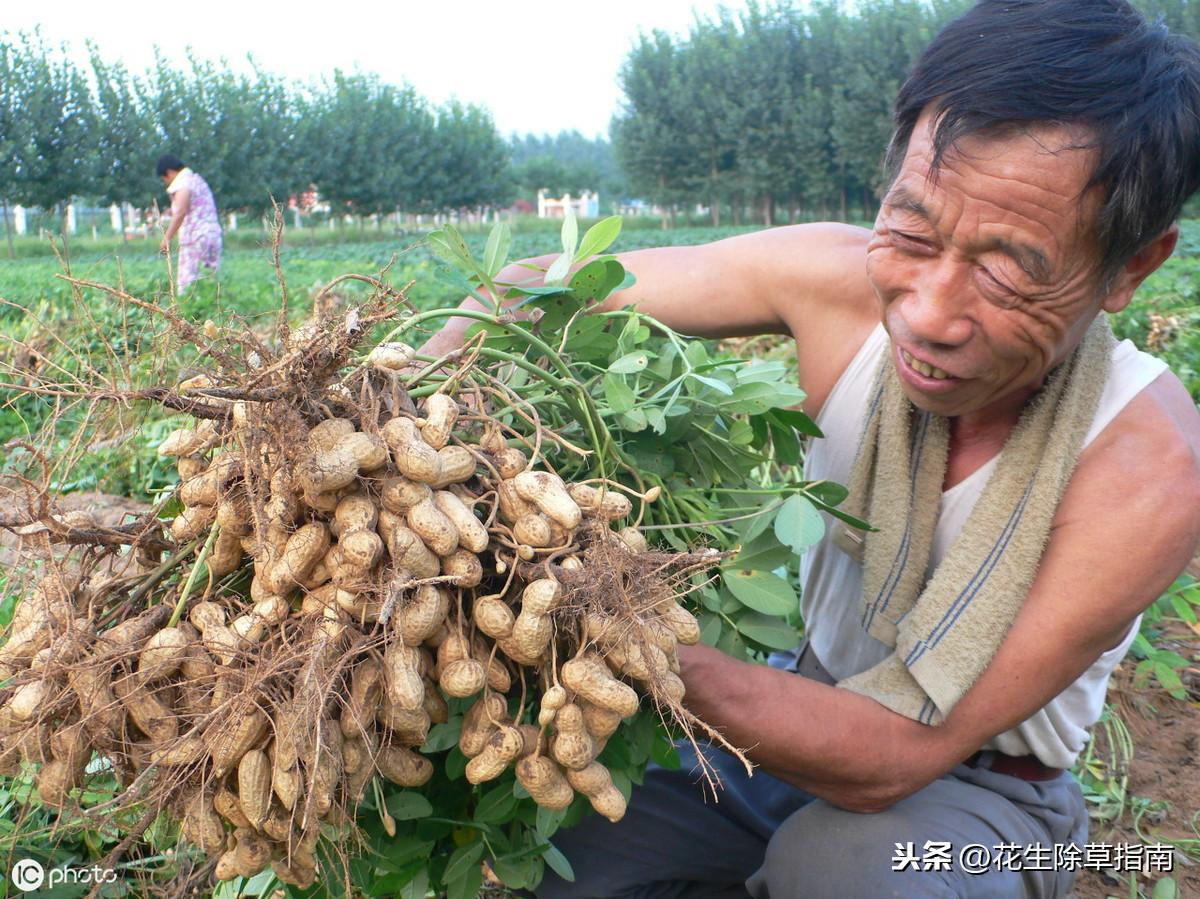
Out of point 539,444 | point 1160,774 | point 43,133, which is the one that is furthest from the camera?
point 43,133

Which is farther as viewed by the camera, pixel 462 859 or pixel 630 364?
pixel 462 859

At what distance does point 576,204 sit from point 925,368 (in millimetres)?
68061

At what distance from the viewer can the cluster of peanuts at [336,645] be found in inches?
39.4

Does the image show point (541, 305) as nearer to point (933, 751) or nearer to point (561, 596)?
point (561, 596)

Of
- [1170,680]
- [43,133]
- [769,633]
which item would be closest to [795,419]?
[769,633]

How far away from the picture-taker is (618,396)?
1.30 m

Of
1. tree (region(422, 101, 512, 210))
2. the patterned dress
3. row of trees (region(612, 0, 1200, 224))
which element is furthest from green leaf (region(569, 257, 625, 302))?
tree (region(422, 101, 512, 210))

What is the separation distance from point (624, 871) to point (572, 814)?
63cm

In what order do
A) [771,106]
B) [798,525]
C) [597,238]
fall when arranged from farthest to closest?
1. [771,106]
2. [597,238]
3. [798,525]

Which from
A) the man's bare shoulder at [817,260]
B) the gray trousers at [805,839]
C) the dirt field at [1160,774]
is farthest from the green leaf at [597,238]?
the dirt field at [1160,774]

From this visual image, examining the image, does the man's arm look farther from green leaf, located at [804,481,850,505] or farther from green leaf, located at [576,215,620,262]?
green leaf, located at [576,215,620,262]

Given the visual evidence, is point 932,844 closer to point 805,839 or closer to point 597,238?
point 805,839

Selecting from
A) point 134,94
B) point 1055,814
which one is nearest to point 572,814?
point 1055,814

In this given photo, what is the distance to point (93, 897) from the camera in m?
1.08
